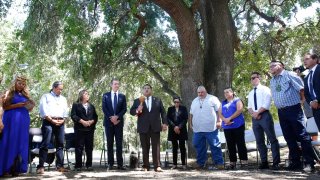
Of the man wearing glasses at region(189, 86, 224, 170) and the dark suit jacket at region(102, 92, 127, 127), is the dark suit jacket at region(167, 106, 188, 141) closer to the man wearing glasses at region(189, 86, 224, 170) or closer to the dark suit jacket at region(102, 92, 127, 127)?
the man wearing glasses at region(189, 86, 224, 170)

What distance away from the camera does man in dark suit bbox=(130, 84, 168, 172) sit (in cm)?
770

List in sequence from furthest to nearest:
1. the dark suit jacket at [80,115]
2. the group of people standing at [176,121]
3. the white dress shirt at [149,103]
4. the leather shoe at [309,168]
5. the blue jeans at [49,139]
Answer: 1. the dark suit jacket at [80,115]
2. the white dress shirt at [149,103]
3. the blue jeans at [49,139]
4. the group of people standing at [176,121]
5. the leather shoe at [309,168]

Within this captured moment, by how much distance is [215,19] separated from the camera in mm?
10914

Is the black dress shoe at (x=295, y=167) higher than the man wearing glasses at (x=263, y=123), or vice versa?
the man wearing glasses at (x=263, y=123)

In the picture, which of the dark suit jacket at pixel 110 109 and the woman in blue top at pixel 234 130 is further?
the dark suit jacket at pixel 110 109

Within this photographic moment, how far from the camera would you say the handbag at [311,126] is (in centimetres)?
777

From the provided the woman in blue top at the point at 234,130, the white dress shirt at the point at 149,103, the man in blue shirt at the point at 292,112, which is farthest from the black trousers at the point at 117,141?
the man in blue shirt at the point at 292,112

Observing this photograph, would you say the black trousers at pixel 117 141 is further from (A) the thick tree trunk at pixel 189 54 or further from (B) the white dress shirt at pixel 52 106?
(A) the thick tree trunk at pixel 189 54

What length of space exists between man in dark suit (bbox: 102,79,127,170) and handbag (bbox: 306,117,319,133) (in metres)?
3.57

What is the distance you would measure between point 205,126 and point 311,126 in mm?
2016

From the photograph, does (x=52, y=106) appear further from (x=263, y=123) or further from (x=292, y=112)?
(x=292, y=112)

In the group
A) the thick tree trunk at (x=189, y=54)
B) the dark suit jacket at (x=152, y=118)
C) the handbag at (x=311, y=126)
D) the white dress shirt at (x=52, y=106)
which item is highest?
the thick tree trunk at (x=189, y=54)

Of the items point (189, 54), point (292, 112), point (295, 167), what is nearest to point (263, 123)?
point (292, 112)

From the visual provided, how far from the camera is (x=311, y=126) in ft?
25.8
